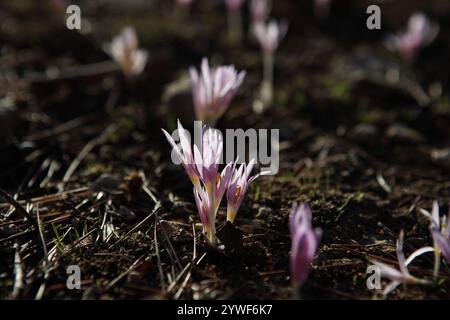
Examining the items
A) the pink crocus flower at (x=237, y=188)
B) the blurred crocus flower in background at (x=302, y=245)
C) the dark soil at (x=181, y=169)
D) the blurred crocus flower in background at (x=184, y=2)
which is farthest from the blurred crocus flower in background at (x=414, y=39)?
the blurred crocus flower in background at (x=302, y=245)

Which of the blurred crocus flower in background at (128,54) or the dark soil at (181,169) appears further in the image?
the blurred crocus flower in background at (128,54)

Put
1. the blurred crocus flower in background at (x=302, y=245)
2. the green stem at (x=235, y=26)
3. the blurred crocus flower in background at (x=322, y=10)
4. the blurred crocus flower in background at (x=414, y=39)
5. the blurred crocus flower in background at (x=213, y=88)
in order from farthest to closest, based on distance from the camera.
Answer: the blurred crocus flower in background at (x=322, y=10) → the green stem at (x=235, y=26) → the blurred crocus flower in background at (x=414, y=39) → the blurred crocus flower in background at (x=213, y=88) → the blurred crocus flower in background at (x=302, y=245)

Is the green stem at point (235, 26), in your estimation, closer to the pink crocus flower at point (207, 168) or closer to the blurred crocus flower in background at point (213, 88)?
the blurred crocus flower in background at point (213, 88)

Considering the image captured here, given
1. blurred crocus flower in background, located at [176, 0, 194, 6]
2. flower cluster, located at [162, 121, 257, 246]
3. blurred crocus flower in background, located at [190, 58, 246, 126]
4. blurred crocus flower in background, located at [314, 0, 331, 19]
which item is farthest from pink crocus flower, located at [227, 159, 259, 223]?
blurred crocus flower in background, located at [314, 0, 331, 19]

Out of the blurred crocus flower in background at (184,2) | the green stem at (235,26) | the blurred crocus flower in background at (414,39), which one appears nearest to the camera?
the blurred crocus flower in background at (414,39)
